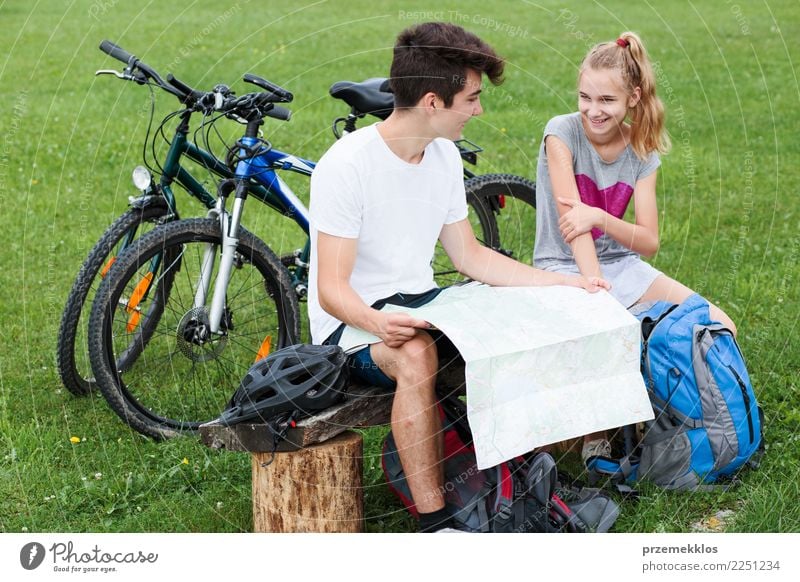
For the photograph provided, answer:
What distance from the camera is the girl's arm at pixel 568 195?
4121 millimetres

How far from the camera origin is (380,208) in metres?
3.71

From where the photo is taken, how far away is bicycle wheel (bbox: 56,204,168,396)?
4414mm

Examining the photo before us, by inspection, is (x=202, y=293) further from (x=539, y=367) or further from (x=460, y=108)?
(x=539, y=367)

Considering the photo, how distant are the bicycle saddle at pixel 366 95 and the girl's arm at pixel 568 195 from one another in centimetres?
89

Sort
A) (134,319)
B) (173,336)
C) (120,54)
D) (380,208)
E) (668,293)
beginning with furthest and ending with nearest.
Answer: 1. (173,336)
2. (134,319)
3. (120,54)
4. (668,293)
5. (380,208)

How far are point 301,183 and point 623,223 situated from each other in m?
4.08

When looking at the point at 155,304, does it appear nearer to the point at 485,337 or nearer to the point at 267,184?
the point at 267,184

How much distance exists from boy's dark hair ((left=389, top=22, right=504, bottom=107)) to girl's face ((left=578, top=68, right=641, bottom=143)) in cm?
68

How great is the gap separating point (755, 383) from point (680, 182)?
342 centimetres

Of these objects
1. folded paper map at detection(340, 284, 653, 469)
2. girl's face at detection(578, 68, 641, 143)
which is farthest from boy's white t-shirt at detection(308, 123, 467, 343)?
girl's face at detection(578, 68, 641, 143)

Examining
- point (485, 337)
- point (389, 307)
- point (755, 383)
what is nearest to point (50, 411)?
point (389, 307)

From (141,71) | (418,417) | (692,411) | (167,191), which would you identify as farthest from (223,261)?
(692,411)
